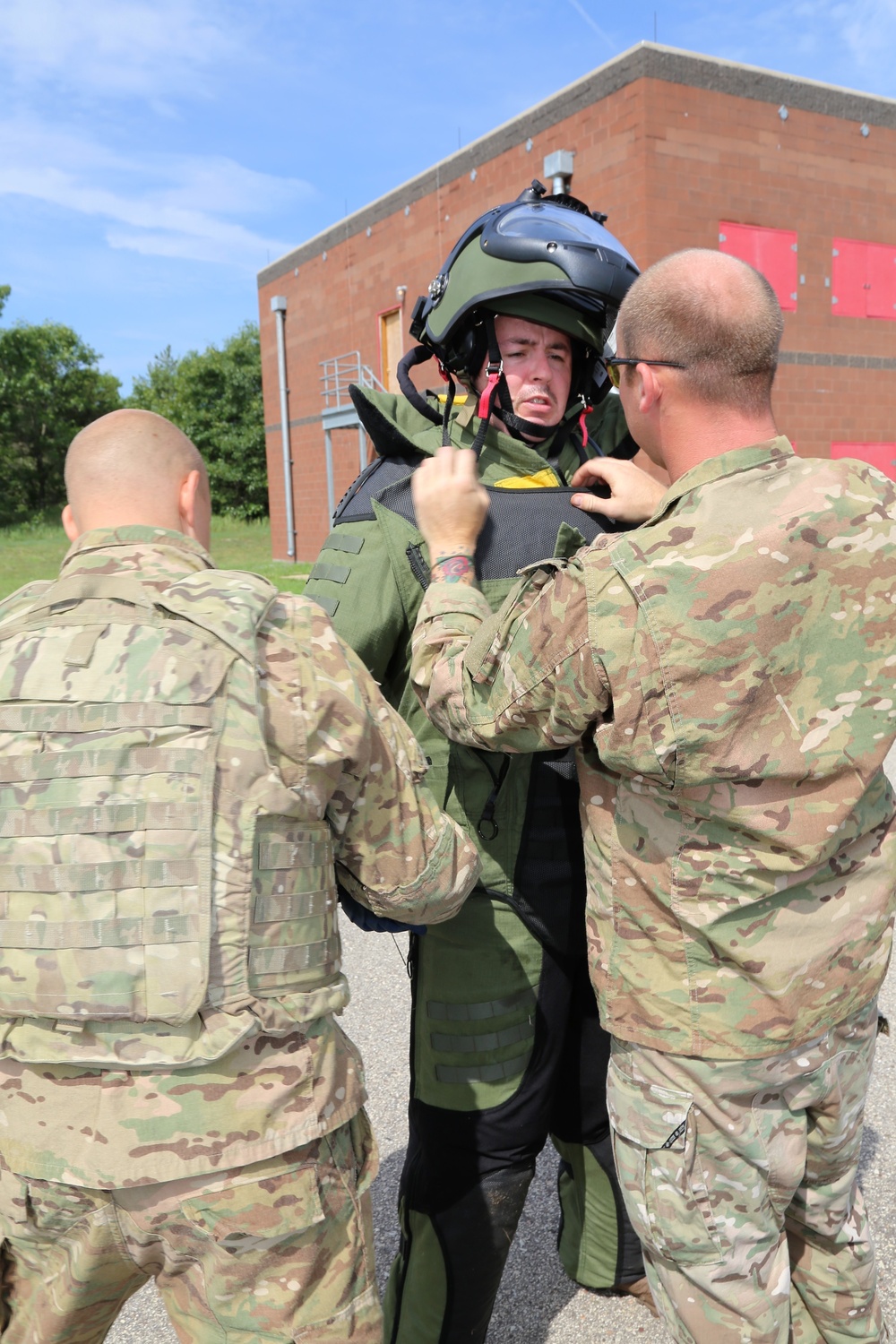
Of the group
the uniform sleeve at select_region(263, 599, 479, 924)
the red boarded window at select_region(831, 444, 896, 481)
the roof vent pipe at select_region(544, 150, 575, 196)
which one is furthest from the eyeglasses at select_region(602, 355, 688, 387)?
the red boarded window at select_region(831, 444, 896, 481)

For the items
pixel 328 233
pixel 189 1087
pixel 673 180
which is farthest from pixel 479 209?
pixel 189 1087

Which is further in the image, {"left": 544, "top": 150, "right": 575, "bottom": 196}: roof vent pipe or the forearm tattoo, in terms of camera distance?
{"left": 544, "top": 150, "right": 575, "bottom": 196}: roof vent pipe

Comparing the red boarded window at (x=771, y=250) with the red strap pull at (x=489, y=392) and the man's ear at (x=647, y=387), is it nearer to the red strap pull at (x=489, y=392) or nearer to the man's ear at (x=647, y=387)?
the red strap pull at (x=489, y=392)

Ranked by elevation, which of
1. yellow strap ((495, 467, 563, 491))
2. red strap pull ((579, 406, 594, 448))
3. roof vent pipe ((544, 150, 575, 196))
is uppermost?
roof vent pipe ((544, 150, 575, 196))

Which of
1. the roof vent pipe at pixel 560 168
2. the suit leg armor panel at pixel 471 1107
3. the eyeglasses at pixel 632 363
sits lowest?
the suit leg armor panel at pixel 471 1107

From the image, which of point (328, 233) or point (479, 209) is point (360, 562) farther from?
point (328, 233)

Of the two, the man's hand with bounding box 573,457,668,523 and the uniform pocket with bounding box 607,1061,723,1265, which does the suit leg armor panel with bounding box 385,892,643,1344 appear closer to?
the uniform pocket with bounding box 607,1061,723,1265

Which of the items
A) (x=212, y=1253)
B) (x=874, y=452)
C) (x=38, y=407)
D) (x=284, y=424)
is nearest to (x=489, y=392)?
(x=212, y=1253)

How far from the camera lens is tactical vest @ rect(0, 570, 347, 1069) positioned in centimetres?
139

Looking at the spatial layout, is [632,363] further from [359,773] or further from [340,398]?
[340,398]

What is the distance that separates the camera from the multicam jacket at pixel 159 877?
4.57 ft

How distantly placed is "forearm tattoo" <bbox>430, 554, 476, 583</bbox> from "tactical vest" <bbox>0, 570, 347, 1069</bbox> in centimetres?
52

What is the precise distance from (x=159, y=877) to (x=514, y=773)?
85 centimetres

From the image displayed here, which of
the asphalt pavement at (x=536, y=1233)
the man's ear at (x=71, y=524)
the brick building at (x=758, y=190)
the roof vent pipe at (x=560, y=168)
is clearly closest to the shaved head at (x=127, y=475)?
the man's ear at (x=71, y=524)
